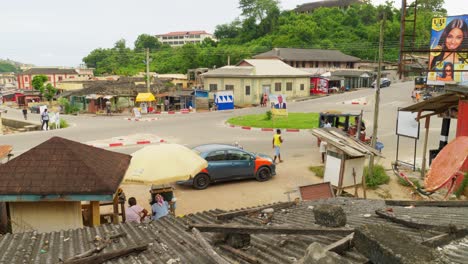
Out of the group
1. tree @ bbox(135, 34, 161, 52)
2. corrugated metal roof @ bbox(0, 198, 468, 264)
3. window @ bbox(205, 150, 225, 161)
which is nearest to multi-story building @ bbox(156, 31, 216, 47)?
tree @ bbox(135, 34, 161, 52)

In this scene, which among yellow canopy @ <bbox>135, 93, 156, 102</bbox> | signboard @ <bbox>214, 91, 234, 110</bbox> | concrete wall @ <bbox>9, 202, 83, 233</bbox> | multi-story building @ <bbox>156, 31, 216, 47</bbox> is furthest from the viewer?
multi-story building @ <bbox>156, 31, 216, 47</bbox>

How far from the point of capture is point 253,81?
4219cm

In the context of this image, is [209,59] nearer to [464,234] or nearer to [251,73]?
[251,73]

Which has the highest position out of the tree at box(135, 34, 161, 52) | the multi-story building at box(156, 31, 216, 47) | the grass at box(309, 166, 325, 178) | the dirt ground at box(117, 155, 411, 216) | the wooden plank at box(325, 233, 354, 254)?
the multi-story building at box(156, 31, 216, 47)

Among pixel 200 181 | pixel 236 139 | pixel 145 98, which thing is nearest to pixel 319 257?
pixel 200 181

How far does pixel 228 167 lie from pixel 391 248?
36.4ft

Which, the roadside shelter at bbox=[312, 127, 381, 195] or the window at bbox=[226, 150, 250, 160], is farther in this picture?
the window at bbox=[226, 150, 250, 160]

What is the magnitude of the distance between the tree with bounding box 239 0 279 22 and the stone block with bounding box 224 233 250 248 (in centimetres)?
9753

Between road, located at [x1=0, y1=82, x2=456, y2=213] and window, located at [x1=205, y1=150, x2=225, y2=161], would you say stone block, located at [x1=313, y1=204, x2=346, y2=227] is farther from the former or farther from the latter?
window, located at [x1=205, y1=150, x2=225, y2=161]

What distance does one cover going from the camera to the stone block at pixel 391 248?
2557mm

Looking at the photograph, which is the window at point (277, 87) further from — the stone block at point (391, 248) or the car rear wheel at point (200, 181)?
the stone block at point (391, 248)

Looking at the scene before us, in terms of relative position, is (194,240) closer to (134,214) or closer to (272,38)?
(134,214)

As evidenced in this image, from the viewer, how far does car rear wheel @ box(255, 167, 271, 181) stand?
560 inches

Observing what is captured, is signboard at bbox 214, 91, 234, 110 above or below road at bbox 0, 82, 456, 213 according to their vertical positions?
above
